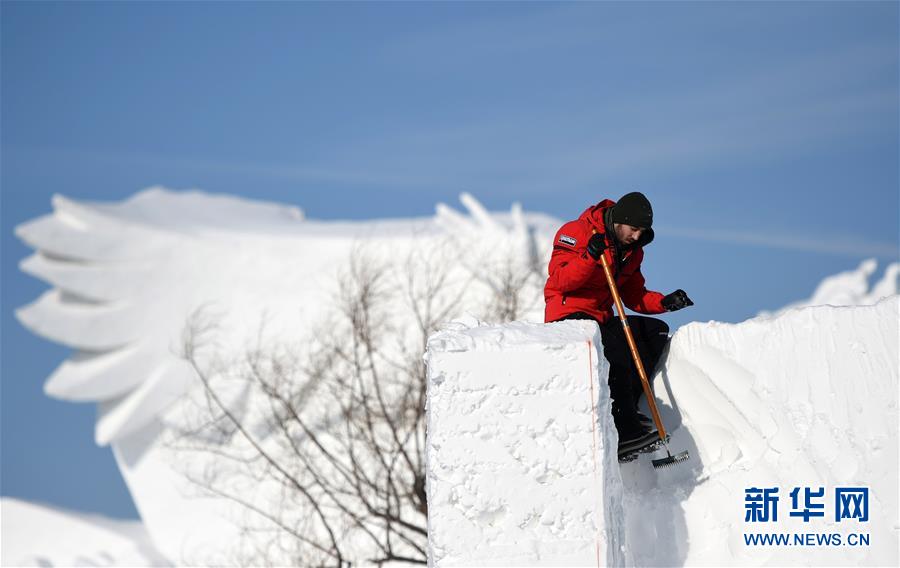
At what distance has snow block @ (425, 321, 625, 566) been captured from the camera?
13.5 feet

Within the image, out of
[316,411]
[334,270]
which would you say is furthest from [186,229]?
[316,411]

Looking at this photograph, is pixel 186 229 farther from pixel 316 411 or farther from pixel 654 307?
pixel 654 307

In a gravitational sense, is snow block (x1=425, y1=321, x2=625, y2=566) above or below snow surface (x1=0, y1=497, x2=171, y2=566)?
above

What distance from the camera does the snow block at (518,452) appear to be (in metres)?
4.13

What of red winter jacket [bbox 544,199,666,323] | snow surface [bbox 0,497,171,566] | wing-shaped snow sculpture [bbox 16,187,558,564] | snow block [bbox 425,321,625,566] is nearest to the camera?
snow block [bbox 425,321,625,566]

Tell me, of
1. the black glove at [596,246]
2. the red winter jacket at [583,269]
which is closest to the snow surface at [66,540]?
the red winter jacket at [583,269]

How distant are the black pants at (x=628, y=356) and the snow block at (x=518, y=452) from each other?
1.07 ft

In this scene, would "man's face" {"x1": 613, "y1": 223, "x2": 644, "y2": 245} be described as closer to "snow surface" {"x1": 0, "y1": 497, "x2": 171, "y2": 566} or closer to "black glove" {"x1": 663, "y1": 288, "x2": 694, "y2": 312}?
"black glove" {"x1": 663, "y1": 288, "x2": 694, "y2": 312}

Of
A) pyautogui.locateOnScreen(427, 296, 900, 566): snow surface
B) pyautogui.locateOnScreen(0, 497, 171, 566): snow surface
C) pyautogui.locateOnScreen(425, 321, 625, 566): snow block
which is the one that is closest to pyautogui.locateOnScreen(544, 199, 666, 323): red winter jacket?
pyautogui.locateOnScreen(427, 296, 900, 566): snow surface

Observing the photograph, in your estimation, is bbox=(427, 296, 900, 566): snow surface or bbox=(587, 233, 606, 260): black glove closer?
bbox=(427, 296, 900, 566): snow surface

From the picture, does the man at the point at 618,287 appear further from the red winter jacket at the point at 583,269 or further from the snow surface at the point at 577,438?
the snow surface at the point at 577,438

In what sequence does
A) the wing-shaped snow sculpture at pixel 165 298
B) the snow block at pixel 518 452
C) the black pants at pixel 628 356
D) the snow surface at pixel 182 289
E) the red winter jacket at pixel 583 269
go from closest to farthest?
the snow block at pixel 518 452 < the black pants at pixel 628 356 < the red winter jacket at pixel 583 269 < the snow surface at pixel 182 289 < the wing-shaped snow sculpture at pixel 165 298

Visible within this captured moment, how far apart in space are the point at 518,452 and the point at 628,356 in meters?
0.76

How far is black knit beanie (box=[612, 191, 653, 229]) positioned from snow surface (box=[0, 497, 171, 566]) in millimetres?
10973
